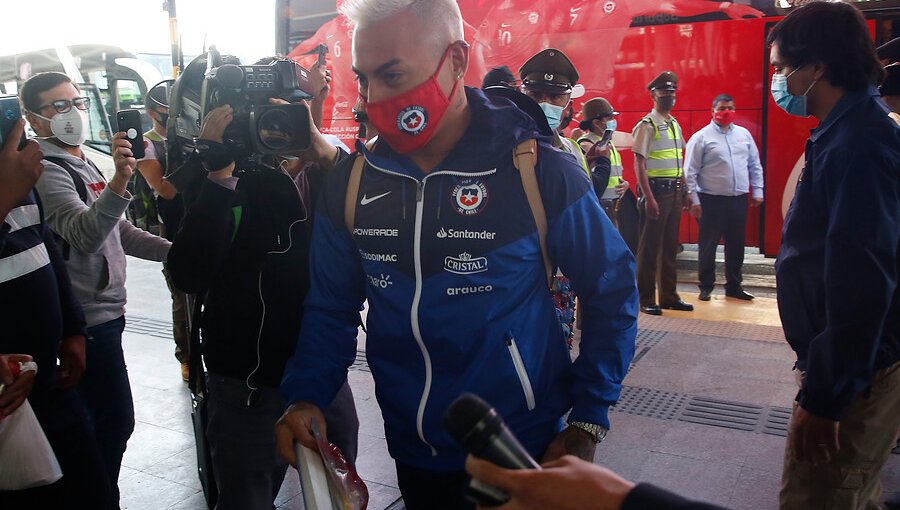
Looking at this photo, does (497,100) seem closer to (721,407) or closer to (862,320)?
(862,320)

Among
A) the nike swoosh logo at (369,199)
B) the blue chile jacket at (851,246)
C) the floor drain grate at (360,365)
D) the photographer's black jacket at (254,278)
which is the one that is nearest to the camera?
the nike swoosh logo at (369,199)

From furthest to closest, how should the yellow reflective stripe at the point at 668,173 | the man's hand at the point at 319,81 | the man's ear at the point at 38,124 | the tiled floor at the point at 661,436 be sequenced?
the yellow reflective stripe at the point at 668,173, the tiled floor at the point at 661,436, the man's ear at the point at 38,124, the man's hand at the point at 319,81

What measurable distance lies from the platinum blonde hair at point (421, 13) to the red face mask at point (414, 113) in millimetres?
50

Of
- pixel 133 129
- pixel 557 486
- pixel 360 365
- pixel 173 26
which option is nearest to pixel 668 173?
pixel 360 365

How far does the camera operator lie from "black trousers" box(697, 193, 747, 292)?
19.1 feet

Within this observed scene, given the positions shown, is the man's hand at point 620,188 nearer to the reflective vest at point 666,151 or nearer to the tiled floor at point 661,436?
the reflective vest at point 666,151

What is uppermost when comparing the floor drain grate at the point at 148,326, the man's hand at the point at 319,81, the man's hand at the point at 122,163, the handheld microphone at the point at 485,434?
the man's hand at the point at 319,81

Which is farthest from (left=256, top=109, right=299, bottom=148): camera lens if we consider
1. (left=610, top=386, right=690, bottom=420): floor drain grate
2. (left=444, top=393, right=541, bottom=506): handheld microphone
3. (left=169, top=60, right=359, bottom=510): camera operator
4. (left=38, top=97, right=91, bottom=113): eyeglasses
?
(left=610, top=386, right=690, bottom=420): floor drain grate

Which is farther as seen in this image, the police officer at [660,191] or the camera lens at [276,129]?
the police officer at [660,191]

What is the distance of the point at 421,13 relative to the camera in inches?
65.9

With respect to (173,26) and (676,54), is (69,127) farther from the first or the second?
(676,54)

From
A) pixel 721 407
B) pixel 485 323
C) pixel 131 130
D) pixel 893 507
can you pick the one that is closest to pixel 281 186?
pixel 485 323

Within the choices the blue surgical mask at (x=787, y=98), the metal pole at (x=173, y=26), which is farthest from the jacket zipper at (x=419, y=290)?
the metal pole at (x=173, y=26)

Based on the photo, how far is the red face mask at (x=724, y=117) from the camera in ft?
23.6
